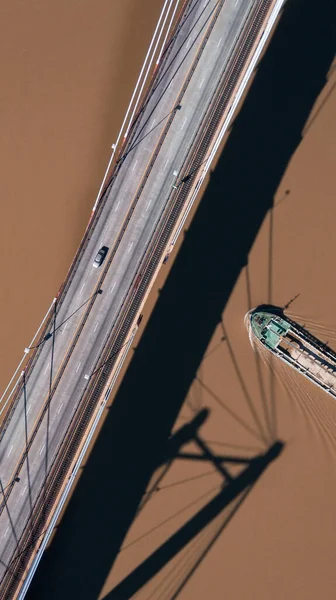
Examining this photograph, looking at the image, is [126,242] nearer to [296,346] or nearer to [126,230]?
[126,230]

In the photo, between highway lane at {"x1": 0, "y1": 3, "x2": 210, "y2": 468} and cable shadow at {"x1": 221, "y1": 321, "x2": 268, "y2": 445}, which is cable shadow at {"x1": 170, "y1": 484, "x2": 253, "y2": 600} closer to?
cable shadow at {"x1": 221, "y1": 321, "x2": 268, "y2": 445}

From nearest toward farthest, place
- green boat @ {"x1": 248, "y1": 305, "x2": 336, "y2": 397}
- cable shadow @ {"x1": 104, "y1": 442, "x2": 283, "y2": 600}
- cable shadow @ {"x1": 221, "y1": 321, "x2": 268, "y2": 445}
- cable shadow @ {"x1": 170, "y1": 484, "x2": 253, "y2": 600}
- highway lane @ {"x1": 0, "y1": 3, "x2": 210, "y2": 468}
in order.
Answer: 1. highway lane @ {"x1": 0, "y1": 3, "x2": 210, "y2": 468}
2. cable shadow @ {"x1": 170, "y1": 484, "x2": 253, "y2": 600}
3. cable shadow @ {"x1": 104, "y1": 442, "x2": 283, "y2": 600}
4. cable shadow @ {"x1": 221, "y1": 321, "x2": 268, "y2": 445}
5. green boat @ {"x1": 248, "y1": 305, "x2": 336, "y2": 397}

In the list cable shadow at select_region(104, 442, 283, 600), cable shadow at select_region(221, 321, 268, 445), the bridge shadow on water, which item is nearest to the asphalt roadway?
the bridge shadow on water

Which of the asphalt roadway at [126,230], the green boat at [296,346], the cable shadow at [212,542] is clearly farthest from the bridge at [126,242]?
the cable shadow at [212,542]

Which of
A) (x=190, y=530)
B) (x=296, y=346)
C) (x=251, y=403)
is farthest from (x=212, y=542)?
(x=296, y=346)

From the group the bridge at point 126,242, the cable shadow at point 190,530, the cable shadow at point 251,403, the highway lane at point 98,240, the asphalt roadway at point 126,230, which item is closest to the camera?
the bridge at point 126,242

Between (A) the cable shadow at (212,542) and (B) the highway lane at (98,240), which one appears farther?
(A) the cable shadow at (212,542)

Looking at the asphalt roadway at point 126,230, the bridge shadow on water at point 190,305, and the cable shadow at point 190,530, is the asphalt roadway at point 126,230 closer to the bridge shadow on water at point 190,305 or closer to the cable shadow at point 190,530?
the bridge shadow on water at point 190,305
